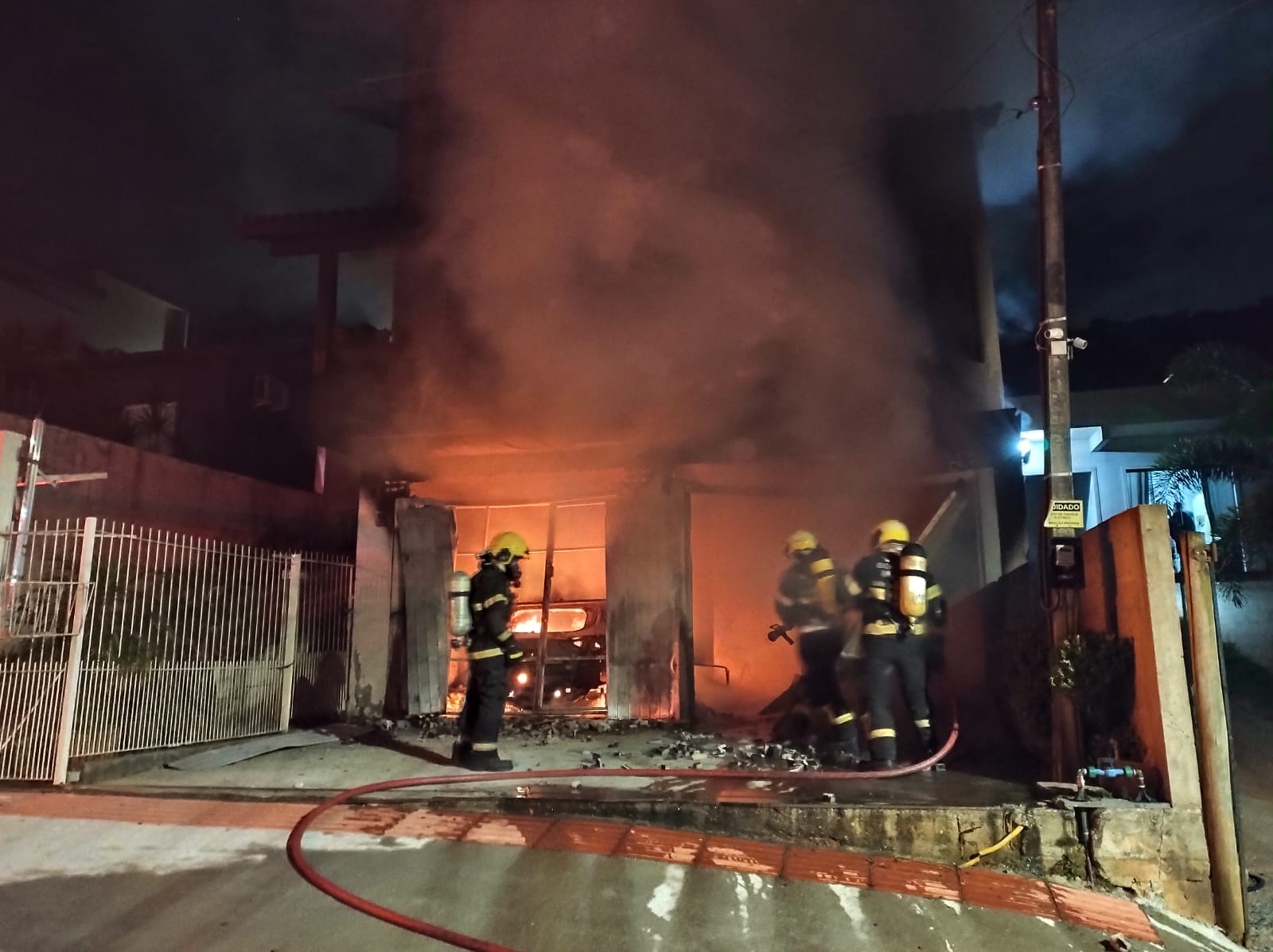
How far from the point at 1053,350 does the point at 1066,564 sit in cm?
145

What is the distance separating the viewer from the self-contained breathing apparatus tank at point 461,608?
568 centimetres

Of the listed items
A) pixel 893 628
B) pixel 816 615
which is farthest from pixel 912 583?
pixel 816 615

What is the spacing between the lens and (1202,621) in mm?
4254

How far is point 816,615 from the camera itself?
6.48 metres

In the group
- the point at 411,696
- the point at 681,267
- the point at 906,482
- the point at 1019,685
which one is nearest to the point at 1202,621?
the point at 1019,685

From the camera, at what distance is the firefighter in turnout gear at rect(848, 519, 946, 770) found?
5.46 meters

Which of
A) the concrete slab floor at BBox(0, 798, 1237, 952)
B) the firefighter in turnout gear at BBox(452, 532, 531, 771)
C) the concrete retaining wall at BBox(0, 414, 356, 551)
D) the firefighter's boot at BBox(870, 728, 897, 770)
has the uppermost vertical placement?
the concrete retaining wall at BBox(0, 414, 356, 551)

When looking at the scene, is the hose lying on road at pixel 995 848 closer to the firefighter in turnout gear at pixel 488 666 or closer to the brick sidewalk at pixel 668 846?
the brick sidewalk at pixel 668 846

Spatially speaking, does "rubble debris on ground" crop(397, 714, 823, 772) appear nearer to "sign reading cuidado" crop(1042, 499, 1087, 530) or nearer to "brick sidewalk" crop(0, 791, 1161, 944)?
"brick sidewalk" crop(0, 791, 1161, 944)

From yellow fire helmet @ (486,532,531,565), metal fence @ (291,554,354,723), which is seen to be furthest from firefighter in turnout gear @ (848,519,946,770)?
metal fence @ (291,554,354,723)

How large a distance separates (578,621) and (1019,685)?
15.6 feet

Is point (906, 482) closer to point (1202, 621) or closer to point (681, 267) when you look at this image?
point (681, 267)

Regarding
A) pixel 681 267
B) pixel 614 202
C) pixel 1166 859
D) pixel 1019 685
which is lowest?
pixel 1166 859

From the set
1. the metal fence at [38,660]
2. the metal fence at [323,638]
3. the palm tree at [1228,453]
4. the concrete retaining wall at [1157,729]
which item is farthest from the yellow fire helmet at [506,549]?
the palm tree at [1228,453]
